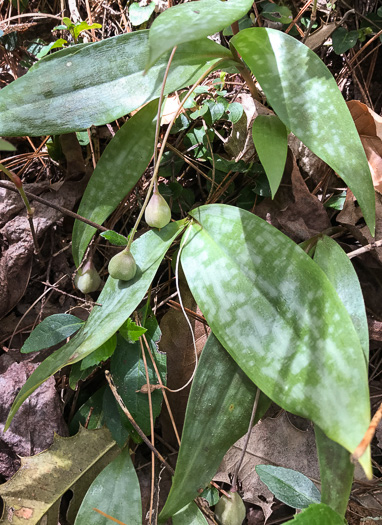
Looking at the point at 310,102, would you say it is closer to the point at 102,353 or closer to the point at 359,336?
the point at 359,336

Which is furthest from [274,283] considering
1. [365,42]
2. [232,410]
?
[365,42]

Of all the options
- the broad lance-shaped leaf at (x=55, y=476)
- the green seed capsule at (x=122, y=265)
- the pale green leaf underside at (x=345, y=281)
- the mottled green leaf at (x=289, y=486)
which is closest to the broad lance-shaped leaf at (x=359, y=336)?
the pale green leaf underside at (x=345, y=281)

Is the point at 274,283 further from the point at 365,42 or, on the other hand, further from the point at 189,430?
the point at 365,42

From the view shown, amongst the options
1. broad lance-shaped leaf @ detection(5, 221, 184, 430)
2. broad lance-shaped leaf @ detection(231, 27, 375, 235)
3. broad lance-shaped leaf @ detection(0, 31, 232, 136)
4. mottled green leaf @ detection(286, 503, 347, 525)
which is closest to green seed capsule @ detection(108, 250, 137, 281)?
broad lance-shaped leaf @ detection(5, 221, 184, 430)

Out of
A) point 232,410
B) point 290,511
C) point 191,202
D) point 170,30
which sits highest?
point 170,30

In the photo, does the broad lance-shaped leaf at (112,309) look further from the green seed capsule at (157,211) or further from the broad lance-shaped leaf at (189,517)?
the broad lance-shaped leaf at (189,517)

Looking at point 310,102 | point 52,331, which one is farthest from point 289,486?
point 310,102
